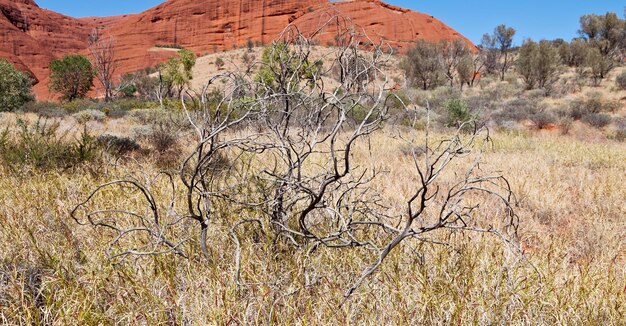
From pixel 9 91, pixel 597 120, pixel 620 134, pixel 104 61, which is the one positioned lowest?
pixel 620 134

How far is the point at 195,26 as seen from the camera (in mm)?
81625

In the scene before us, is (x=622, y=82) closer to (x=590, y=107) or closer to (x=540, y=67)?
(x=540, y=67)

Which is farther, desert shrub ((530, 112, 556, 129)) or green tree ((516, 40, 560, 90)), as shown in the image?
green tree ((516, 40, 560, 90))

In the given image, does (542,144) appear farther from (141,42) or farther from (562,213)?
(141,42)

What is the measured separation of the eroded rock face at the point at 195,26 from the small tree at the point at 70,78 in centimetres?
3826

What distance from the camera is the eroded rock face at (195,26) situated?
71.4 m

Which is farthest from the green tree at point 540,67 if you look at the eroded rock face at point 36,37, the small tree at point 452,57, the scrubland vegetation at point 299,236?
the eroded rock face at point 36,37

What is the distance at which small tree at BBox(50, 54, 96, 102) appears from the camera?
3312 centimetres

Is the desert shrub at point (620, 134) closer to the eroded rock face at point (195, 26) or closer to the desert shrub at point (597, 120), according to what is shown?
the desert shrub at point (597, 120)

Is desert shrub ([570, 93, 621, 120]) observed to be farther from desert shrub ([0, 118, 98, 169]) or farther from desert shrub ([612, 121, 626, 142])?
desert shrub ([0, 118, 98, 169])

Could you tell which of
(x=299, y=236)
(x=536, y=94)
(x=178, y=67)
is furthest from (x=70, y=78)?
(x=299, y=236)

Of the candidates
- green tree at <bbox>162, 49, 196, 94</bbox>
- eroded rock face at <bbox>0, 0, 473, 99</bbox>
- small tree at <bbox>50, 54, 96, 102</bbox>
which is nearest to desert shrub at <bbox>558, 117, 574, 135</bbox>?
green tree at <bbox>162, 49, 196, 94</bbox>

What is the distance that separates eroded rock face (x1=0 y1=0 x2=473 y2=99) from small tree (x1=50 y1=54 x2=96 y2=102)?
38.3 metres

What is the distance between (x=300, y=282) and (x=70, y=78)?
3986 centimetres
